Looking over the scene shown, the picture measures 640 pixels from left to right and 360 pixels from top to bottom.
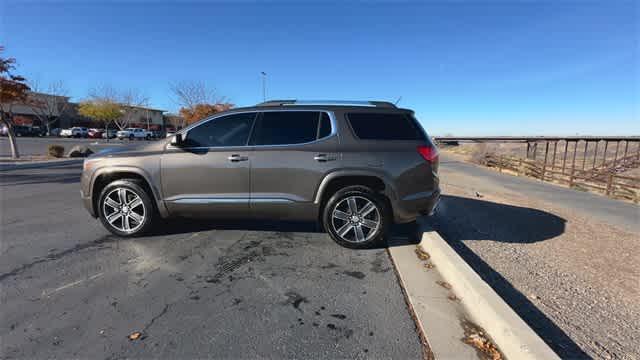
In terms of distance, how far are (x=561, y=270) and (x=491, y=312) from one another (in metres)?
2.10

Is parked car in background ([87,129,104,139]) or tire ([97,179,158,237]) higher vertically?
parked car in background ([87,129,104,139])

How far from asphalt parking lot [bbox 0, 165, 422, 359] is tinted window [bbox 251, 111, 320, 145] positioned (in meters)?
1.45

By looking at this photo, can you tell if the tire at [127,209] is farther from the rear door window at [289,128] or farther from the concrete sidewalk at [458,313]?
the concrete sidewalk at [458,313]

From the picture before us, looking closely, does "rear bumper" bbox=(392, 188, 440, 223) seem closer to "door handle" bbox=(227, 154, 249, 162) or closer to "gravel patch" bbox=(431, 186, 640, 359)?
"gravel patch" bbox=(431, 186, 640, 359)

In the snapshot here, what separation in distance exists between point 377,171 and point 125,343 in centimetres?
307

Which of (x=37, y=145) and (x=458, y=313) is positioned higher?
(x=37, y=145)

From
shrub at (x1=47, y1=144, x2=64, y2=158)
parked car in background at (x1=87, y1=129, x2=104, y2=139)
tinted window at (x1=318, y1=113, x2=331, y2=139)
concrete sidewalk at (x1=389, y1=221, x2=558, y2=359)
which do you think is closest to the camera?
concrete sidewalk at (x1=389, y1=221, x2=558, y2=359)

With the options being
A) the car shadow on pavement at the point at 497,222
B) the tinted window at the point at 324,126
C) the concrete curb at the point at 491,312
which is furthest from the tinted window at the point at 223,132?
the car shadow on pavement at the point at 497,222

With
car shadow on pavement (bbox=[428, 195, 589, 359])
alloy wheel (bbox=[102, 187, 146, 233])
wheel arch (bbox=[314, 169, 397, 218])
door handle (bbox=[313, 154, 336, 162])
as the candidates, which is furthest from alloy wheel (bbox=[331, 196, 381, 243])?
alloy wheel (bbox=[102, 187, 146, 233])

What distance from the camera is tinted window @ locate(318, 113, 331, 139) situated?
157 inches

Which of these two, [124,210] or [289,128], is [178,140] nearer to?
[124,210]

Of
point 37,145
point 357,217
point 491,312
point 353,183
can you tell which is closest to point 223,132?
point 353,183

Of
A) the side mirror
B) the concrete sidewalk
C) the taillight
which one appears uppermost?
the side mirror

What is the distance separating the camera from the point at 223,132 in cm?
417
